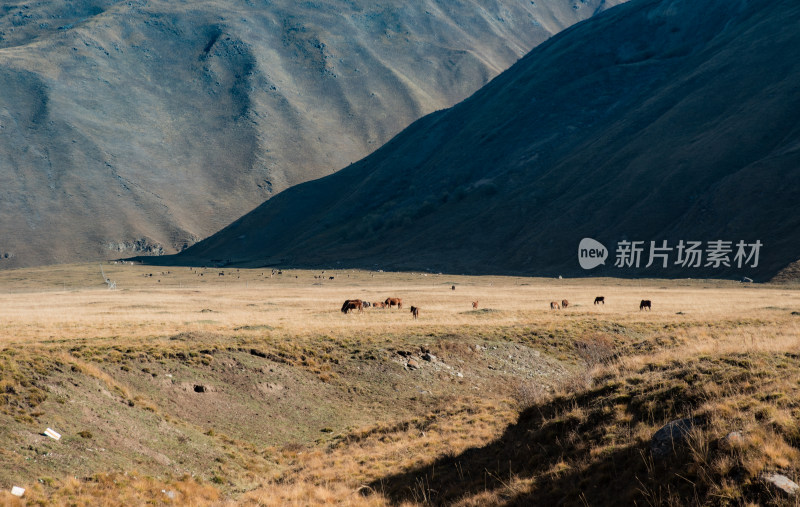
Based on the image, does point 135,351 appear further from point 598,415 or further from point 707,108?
point 707,108

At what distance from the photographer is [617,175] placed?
142000mm

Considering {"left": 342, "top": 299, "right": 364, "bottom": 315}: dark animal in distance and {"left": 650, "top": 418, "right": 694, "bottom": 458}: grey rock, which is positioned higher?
{"left": 650, "top": 418, "right": 694, "bottom": 458}: grey rock

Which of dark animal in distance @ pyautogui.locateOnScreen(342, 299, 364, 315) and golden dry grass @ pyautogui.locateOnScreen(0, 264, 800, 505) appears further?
dark animal in distance @ pyautogui.locateOnScreen(342, 299, 364, 315)

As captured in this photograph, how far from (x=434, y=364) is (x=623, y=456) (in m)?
18.8

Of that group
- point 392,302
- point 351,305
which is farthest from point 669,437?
point 392,302

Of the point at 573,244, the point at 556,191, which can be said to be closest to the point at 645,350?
the point at 573,244

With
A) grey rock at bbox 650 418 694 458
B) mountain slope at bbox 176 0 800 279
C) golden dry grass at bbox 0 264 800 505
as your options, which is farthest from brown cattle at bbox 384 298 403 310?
mountain slope at bbox 176 0 800 279

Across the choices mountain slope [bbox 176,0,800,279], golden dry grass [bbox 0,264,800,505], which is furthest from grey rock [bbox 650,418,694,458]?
mountain slope [bbox 176,0,800,279]

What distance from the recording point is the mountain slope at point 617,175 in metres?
118

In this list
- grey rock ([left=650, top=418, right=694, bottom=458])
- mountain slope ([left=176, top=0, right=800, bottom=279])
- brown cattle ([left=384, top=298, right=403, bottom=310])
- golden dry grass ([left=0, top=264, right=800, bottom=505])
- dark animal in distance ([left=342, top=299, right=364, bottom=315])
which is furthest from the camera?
mountain slope ([left=176, top=0, right=800, bottom=279])

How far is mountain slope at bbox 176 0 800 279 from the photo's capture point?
117500 mm

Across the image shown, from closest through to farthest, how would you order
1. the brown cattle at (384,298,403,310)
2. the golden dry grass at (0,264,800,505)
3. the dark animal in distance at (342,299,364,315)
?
the golden dry grass at (0,264,800,505) < the dark animal in distance at (342,299,364,315) < the brown cattle at (384,298,403,310)

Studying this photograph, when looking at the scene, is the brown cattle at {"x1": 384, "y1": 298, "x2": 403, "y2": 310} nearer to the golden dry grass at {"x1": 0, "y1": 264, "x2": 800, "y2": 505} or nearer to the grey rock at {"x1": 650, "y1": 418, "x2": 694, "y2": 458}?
the golden dry grass at {"x1": 0, "y1": 264, "x2": 800, "y2": 505}

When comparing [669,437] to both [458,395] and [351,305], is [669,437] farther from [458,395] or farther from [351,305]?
[351,305]
